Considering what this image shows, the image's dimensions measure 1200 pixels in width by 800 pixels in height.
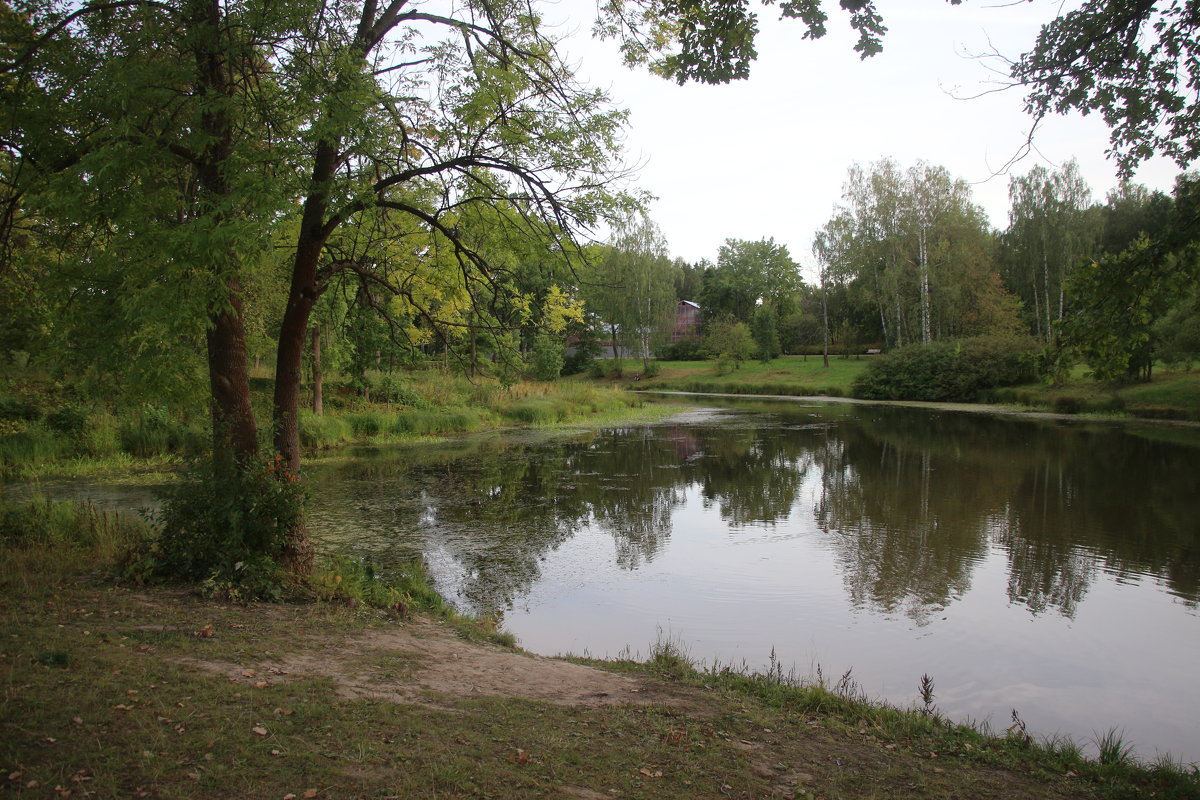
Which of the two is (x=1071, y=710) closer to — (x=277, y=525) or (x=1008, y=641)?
(x=1008, y=641)

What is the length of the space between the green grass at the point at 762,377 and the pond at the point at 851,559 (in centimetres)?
2785

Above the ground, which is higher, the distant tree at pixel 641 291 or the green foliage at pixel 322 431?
the distant tree at pixel 641 291

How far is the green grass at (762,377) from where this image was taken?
4941 centimetres

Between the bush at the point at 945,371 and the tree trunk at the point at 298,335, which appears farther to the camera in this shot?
the bush at the point at 945,371

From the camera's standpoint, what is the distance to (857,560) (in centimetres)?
1059

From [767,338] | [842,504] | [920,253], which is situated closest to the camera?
[842,504]

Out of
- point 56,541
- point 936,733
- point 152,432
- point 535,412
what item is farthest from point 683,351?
point 936,733

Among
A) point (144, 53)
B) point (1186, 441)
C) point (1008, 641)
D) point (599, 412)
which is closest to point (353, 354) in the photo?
point (599, 412)

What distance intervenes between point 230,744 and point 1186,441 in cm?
2837

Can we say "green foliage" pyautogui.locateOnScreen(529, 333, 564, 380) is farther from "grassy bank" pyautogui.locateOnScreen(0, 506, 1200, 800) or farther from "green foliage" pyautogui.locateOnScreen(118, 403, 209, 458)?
"grassy bank" pyautogui.locateOnScreen(0, 506, 1200, 800)

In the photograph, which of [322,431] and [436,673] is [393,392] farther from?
[436,673]

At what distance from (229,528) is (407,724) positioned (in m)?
3.71

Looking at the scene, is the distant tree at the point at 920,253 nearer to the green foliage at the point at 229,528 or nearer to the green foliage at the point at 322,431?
the green foliage at the point at 322,431

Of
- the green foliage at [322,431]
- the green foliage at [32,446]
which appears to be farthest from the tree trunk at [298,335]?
the green foliage at [322,431]
